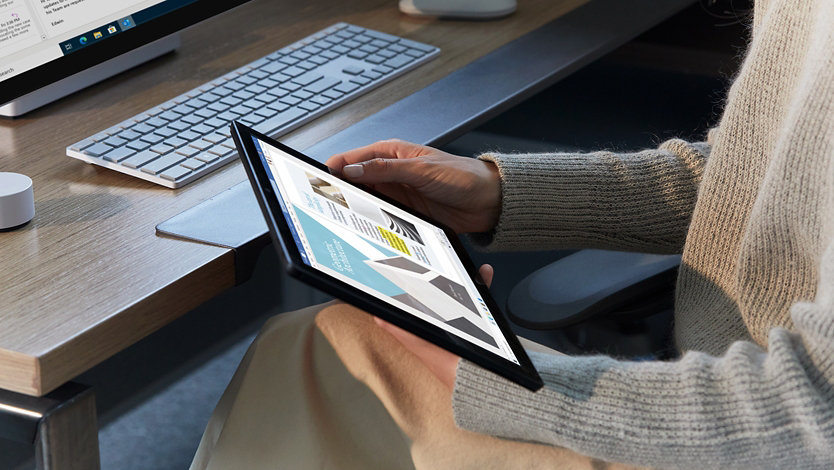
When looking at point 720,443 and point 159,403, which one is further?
point 159,403

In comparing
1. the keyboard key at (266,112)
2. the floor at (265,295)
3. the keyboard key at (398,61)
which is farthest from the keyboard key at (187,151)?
the floor at (265,295)

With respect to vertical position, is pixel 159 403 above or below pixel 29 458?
below

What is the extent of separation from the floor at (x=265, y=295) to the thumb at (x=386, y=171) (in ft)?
→ 1.68

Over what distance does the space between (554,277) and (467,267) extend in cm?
14

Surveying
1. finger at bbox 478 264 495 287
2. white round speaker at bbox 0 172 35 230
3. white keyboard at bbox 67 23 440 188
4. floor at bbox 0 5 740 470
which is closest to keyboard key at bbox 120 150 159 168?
white keyboard at bbox 67 23 440 188

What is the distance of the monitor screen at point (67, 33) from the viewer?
0.90 metres

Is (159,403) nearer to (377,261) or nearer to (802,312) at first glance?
(377,261)

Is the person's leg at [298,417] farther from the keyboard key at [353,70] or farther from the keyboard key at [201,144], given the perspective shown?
the keyboard key at [353,70]

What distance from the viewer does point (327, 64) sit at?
113 cm

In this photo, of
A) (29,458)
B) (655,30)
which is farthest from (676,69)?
(29,458)

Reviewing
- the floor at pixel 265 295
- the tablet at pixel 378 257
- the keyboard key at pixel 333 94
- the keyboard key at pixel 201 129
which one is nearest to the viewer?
the tablet at pixel 378 257

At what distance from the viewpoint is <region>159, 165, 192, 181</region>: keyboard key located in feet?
2.88

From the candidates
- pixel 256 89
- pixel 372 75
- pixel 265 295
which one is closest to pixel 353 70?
pixel 372 75

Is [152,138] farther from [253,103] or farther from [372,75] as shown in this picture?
[372,75]
